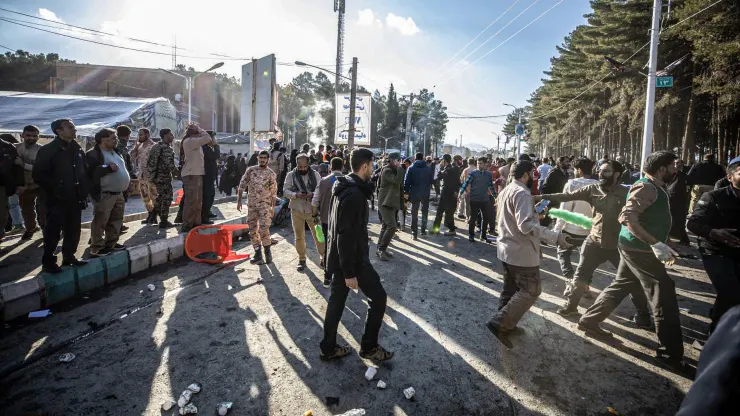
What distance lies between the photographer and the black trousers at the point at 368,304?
3.27m

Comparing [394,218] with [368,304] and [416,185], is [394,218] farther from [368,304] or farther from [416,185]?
[368,304]

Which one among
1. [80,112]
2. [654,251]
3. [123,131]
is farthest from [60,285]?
[80,112]

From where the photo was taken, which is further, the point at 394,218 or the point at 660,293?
the point at 394,218

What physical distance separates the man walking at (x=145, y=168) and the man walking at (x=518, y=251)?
7.45 metres

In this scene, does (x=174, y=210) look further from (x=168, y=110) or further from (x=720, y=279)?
(x=720, y=279)

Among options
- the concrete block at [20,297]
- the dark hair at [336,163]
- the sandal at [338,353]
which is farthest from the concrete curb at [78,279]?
the sandal at [338,353]

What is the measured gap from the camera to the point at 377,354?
3348mm

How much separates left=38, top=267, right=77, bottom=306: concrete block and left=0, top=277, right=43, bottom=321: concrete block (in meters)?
0.10

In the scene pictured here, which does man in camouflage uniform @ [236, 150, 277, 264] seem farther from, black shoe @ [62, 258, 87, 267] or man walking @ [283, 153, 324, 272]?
black shoe @ [62, 258, 87, 267]

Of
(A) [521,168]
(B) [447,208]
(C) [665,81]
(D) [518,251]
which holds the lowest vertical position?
(B) [447,208]

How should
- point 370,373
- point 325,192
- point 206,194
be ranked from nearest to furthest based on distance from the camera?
point 370,373
point 325,192
point 206,194

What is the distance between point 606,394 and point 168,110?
2115cm

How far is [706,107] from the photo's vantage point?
23172mm

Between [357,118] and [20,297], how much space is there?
1963cm
